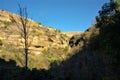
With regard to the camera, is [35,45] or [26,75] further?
[35,45]

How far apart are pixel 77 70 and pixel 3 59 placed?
18314 mm

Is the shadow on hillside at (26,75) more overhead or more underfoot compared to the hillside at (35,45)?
more underfoot

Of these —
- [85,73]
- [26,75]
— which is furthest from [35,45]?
[85,73]

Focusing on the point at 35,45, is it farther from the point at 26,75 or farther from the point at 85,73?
the point at 85,73

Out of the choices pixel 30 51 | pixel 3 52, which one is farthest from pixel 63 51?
pixel 3 52

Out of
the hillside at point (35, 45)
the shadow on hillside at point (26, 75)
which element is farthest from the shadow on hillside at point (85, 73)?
the hillside at point (35, 45)

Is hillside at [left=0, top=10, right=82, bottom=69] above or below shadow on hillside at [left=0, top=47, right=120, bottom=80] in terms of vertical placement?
above

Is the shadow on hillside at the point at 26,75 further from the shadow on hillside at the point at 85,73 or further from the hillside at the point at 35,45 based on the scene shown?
the hillside at the point at 35,45

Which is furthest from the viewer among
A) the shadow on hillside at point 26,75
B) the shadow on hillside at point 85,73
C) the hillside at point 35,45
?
the hillside at point 35,45

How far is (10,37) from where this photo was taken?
49.9 meters

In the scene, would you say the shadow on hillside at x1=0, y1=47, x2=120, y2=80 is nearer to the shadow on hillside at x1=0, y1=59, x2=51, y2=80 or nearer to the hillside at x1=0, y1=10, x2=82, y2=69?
the shadow on hillside at x1=0, y1=59, x2=51, y2=80

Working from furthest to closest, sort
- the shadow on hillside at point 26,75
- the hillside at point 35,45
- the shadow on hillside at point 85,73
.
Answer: the hillside at point 35,45 → the shadow on hillside at point 26,75 → the shadow on hillside at point 85,73

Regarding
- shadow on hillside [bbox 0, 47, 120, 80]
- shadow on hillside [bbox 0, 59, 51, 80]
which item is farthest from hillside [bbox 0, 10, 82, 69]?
shadow on hillside [bbox 0, 59, 51, 80]

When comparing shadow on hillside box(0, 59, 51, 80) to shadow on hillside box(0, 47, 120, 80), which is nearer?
shadow on hillside box(0, 47, 120, 80)
